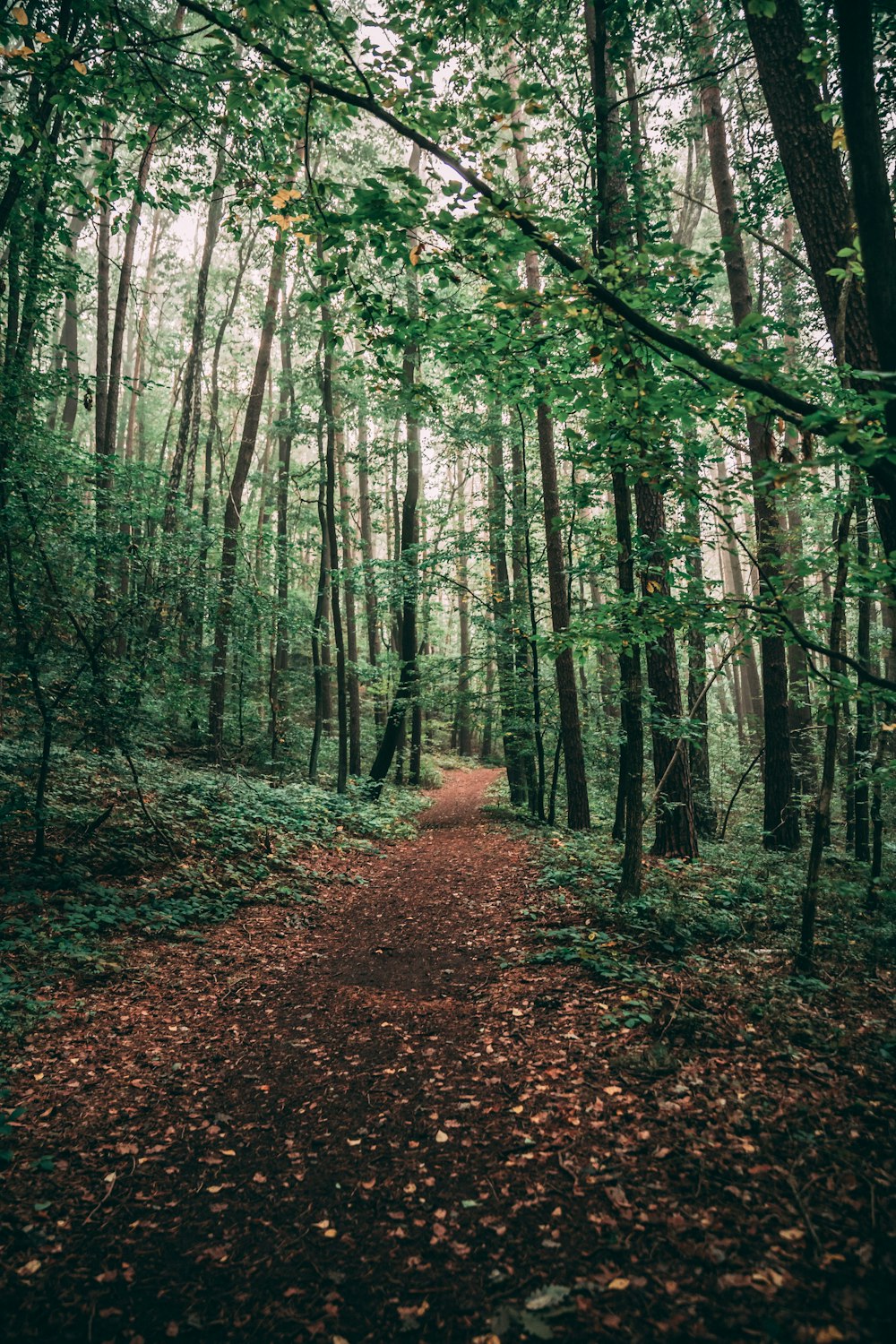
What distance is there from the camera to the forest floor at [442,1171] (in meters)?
2.20

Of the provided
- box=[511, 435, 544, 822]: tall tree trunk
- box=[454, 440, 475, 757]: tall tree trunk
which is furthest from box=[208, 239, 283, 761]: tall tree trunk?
box=[511, 435, 544, 822]: tall tree trunk

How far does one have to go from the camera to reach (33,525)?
5.91 m

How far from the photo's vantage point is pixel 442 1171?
9.70 feet

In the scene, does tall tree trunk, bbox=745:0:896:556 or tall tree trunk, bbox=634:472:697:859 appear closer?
tall tree trunk, bbox=745:0:896:556

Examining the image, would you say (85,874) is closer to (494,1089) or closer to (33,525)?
(33,525)

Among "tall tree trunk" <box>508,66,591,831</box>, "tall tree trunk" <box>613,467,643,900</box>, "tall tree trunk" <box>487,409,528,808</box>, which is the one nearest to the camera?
"tall tree trunk" <box>613,467,643,900</box>

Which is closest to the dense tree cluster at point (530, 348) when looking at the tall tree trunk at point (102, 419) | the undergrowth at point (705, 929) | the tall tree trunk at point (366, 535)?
the tall tree trunk at point (102, 419)

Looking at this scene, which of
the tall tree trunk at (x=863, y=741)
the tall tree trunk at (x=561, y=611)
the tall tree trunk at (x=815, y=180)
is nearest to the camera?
the tall tree trunk at (x=815, y=180)

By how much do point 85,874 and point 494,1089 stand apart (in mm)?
4858

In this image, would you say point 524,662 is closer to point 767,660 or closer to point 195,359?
point 767,660

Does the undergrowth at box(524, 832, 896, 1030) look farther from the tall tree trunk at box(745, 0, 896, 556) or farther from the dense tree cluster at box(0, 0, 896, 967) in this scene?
the tall tree trunk at box(745, 0, 896, 556)

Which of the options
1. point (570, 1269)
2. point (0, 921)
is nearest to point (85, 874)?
point (0, 921)

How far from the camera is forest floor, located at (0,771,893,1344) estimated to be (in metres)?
2.20

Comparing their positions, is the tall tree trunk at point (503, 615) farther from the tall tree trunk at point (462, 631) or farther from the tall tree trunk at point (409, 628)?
the tall tree trunk at point (409, 628)
